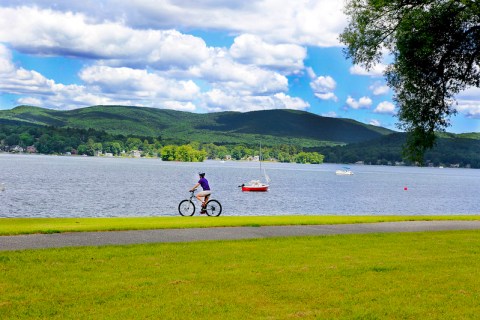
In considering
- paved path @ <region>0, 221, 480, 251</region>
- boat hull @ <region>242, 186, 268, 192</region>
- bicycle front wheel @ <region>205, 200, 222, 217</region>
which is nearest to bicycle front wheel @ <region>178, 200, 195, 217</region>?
bicycle front wheel @ <region>205, 200, 222, 217</region>

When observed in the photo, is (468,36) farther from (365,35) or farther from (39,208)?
(39,208)

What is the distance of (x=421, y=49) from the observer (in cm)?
2441

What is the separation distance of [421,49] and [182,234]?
13.2 metres

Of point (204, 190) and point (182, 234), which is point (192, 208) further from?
point (182, 234)

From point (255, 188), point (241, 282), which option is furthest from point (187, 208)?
point (255, 188)

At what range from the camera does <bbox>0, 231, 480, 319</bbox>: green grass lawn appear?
989cm

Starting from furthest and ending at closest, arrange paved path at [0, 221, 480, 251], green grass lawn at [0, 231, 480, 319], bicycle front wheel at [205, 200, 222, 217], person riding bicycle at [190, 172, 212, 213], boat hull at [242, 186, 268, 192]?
boat hull at [242, 186, 268, 192] < bicycle front wheel at [205, 200, 222, 217] < person riding bicycle at [190, 172, 212, 213] < paved path at [0, 221, 480, 251] < green grass lawn at [0, 231, 480, 319]

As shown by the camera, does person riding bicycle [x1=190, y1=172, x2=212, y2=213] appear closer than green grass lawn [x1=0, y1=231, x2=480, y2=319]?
No

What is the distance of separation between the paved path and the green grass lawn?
153 cm

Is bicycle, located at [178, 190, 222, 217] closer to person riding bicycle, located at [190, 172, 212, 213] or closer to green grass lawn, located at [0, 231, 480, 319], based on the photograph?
person riding bicycle, located at [190, 172, 212, 213]

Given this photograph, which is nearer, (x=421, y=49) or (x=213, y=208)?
(x=421, y=49)

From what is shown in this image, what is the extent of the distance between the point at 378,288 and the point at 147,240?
855 centimetres

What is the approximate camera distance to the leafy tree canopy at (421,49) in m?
24.2

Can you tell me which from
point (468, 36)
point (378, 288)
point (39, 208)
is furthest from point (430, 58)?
point (39, 208)
